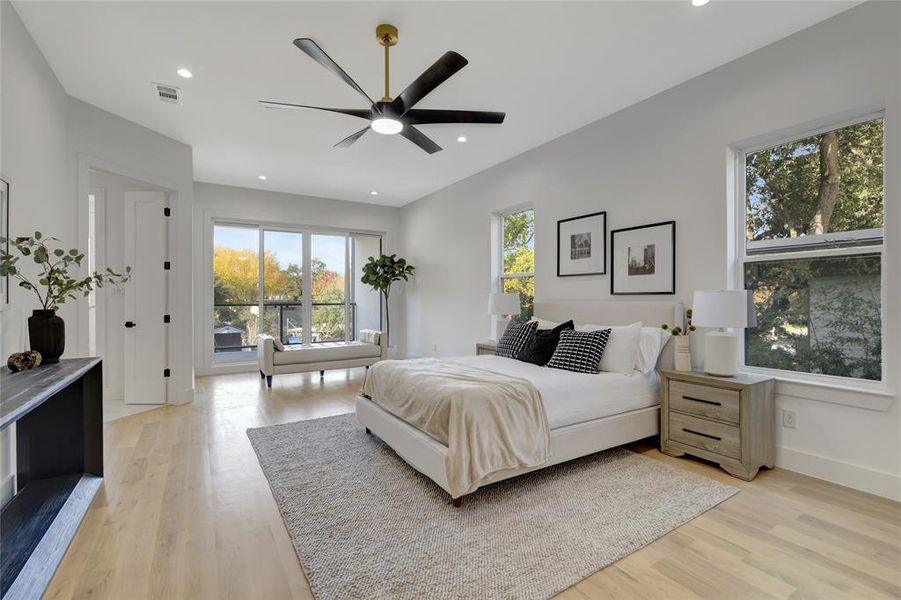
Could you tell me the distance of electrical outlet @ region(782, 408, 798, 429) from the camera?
2.77 meters

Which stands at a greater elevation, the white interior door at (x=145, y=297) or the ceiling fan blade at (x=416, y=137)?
the ceiling fan blade at (x=416, y=137)

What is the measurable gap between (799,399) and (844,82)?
2.05 metres

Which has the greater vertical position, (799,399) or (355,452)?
Answer: (799,399)

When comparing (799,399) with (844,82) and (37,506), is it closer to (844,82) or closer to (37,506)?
(844,82)

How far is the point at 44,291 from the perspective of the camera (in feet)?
Result: 9.52

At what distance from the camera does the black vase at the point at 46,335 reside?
2.41m

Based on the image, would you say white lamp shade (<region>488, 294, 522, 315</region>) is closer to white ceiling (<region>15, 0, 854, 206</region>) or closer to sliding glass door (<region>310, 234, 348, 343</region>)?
white ceiling (<region>15, 0, 854, 206</region>)

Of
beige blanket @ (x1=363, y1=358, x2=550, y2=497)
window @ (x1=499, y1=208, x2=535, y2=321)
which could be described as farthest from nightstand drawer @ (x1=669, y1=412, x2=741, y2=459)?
window @ (x1=499, y1=208, x2=535, y2=321)

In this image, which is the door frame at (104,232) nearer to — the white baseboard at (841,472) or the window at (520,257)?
the window at (520,257)

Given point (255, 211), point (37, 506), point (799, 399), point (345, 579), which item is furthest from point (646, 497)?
point (255, 211)

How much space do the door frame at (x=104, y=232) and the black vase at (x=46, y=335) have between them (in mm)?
1276

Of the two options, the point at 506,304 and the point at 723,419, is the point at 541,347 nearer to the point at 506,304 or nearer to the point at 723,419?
the point at 506,304

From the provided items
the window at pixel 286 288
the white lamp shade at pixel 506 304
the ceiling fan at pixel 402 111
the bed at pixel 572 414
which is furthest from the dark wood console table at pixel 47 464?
the window at pixel 286 288

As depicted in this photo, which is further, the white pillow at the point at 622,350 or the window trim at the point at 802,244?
the white pillow at the point at 622,350
